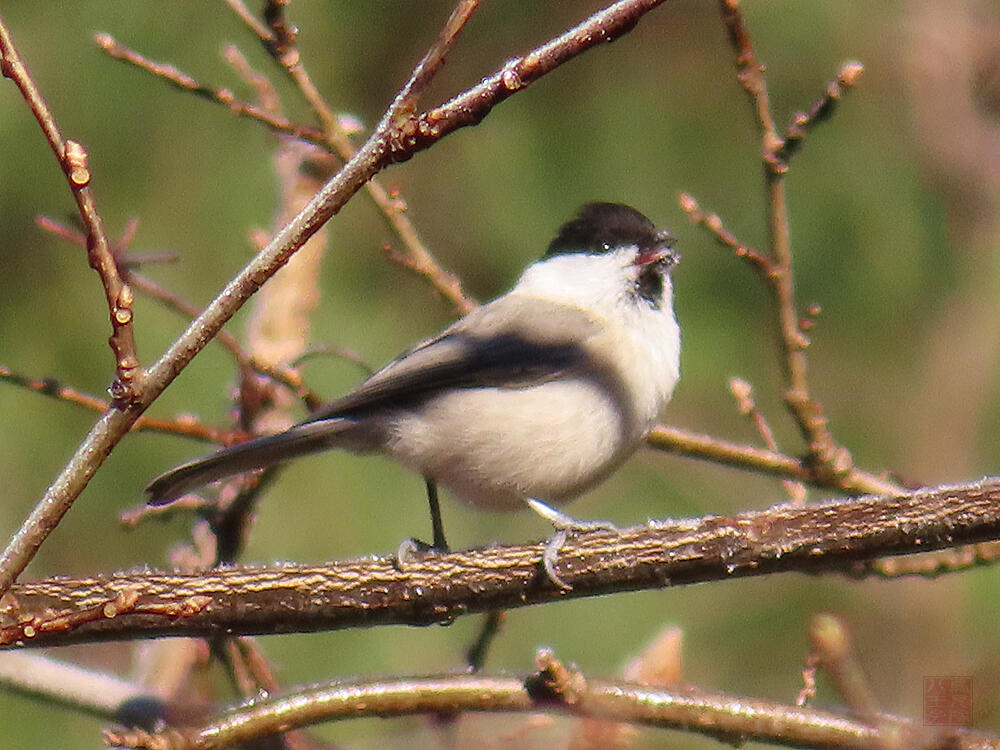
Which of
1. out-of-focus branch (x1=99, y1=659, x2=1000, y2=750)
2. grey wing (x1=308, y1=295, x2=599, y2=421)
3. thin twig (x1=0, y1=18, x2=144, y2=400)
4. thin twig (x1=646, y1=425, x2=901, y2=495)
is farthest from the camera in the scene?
grey wing (x1=308, y1=295, x2=599, y2=421)

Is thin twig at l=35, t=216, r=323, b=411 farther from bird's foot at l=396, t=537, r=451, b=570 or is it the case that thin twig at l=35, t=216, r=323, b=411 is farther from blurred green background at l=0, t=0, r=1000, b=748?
blurred green background at l=0, t=0, r=1000, b=748

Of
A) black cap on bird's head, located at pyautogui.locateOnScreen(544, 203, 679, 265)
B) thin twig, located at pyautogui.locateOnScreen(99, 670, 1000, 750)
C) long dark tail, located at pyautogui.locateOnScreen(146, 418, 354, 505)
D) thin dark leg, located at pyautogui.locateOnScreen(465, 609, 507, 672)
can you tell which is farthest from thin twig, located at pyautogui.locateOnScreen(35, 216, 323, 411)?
black cap on bird's head, located at pyautogui.locateOnScreen(544, 203, 679, 265)

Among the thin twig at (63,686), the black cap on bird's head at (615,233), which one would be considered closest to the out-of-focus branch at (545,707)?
the thin twig at (63,686)

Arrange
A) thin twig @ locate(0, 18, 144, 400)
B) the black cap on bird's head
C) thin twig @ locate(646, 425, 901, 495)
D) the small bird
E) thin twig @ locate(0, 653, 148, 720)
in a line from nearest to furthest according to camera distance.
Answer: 1. thin twig @ locate(0, 18, 144, 400)
2. thin twig @ locate(0, 653, 148, 720)
3. thin twig @ locate(646, 425, 901, 495)
4. the small bird
5. the black cap on bird's head

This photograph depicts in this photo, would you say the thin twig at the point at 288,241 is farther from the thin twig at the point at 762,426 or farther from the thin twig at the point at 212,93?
the thin twig at the point at 762,426

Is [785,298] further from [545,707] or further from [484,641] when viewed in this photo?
[545,707]

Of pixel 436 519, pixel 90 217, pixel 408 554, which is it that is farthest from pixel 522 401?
pixel 90 217

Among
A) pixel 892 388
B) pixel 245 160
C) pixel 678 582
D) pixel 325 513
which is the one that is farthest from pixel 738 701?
pixel 245 160

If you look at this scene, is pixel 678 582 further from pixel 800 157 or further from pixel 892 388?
pixel 800 157
